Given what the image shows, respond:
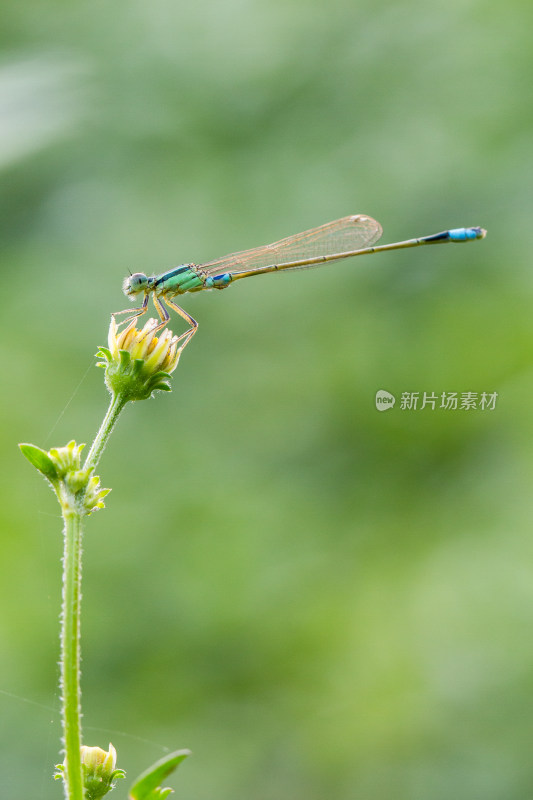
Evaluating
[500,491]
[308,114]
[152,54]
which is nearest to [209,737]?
[500,491]

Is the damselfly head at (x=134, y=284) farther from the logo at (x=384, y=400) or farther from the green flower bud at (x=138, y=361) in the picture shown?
the logo at (x=384, y=400)

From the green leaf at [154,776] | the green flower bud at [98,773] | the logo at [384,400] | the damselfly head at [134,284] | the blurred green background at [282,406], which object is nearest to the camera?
the green leaf at [154,776]

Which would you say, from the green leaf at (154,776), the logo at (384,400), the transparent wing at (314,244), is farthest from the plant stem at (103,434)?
the logo at (384,400)

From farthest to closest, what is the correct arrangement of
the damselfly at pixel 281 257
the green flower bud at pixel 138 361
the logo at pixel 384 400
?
the logo at pixel 384 400
the damselfly at pixel 281 257
the green flower bud at pixel 138 361

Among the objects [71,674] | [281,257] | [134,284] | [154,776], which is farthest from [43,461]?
[281,257]

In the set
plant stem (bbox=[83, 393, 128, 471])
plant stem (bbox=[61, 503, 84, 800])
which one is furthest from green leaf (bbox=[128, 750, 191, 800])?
plant stem (bbox=[83, 393, 128, 471])

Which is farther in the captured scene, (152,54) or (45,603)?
(152,54)

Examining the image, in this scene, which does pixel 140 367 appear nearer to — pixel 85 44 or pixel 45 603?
pixel 45 603

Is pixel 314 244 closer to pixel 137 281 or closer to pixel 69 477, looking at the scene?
pixel 137 281

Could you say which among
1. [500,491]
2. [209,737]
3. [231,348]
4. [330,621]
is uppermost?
[231,348]
